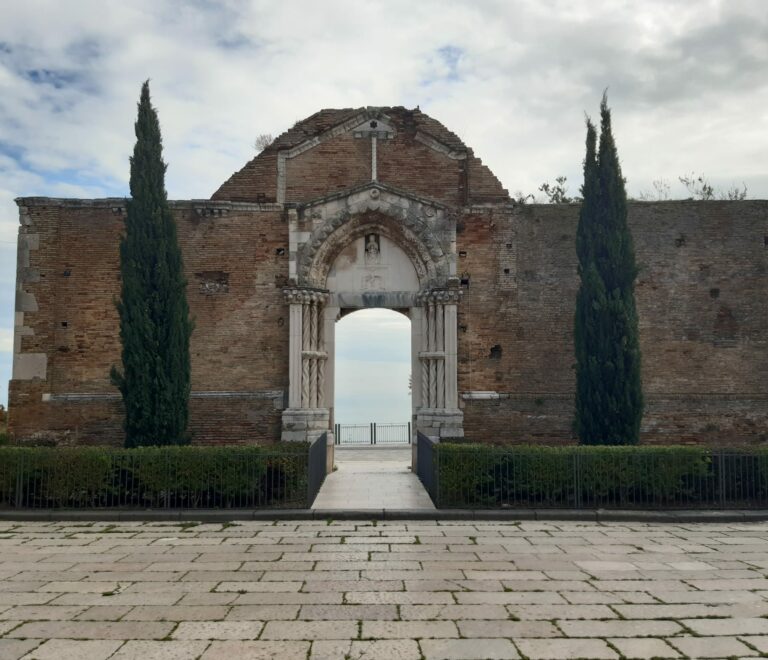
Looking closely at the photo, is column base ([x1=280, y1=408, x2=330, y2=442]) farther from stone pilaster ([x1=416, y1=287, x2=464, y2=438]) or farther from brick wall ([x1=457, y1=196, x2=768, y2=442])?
brick wall ([x1=457, y1=196, x2=768, y2=442])

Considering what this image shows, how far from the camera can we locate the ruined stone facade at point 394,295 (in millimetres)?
15633

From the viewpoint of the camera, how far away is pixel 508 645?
5.12 meters

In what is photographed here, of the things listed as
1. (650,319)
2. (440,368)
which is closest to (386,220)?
(440,368)

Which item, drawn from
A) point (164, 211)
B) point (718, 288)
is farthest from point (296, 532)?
point (718, 288)

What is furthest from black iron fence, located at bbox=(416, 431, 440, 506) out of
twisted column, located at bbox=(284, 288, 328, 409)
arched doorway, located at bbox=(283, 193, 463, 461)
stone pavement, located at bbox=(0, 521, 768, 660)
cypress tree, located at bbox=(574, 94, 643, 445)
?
cypress tree, located at bbox=(574, 94, 643, 445)

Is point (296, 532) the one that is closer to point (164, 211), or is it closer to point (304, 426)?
point (304, 426)

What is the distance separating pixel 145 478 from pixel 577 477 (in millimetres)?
6368

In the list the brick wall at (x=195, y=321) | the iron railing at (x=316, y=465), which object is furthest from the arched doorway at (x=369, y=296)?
the iron railing at (x=316, y=465)

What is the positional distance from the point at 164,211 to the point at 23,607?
9452 millimetres

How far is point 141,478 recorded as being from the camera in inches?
430

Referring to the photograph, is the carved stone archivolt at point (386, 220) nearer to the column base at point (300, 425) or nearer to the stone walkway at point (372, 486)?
the column base at point (300, 425)

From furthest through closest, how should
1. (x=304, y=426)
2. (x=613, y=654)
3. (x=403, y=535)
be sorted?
(x=304, y=426) → (x=403, y=535) → (x=613, y=654)

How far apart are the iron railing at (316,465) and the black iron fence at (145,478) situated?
0.25m

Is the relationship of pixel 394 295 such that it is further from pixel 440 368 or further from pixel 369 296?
pixel 440 368
